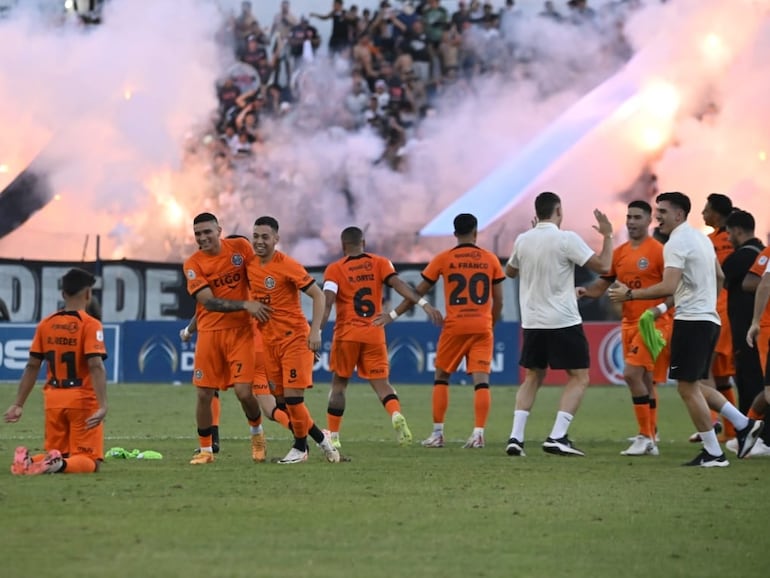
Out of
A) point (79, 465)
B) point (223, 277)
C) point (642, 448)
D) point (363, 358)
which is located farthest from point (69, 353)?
point (642, 448)

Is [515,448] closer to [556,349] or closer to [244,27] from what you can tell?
[556,349]

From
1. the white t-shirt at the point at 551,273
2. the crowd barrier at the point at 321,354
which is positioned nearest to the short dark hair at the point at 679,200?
the white t-shirt at the point at 551,273

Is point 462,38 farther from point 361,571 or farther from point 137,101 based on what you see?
point 361,571

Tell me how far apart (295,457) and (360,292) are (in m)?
2.35

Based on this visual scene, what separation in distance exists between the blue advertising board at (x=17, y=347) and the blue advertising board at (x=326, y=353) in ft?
0.77

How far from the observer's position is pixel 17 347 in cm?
2362

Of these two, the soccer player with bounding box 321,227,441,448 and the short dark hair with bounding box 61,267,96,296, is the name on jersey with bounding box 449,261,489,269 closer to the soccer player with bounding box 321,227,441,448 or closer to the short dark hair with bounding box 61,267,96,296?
the soccer player with bounding box 321,227,441,448

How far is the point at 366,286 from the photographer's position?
42.5ft

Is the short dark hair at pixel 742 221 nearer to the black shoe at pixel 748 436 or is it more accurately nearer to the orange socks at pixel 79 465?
the black shoe at pixel 748 436

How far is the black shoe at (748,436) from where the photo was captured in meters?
11.6

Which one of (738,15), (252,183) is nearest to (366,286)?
(252,183)

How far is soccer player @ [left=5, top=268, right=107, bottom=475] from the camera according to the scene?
31.7ft

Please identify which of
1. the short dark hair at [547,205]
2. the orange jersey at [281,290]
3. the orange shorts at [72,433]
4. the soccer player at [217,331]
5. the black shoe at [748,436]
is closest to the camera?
the orange shorts at [72,433]

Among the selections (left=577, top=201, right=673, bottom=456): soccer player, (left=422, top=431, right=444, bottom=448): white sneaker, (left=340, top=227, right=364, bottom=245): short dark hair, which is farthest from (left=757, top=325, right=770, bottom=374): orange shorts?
(left=340, top=227, right=364, bottom=245): short dark hair
